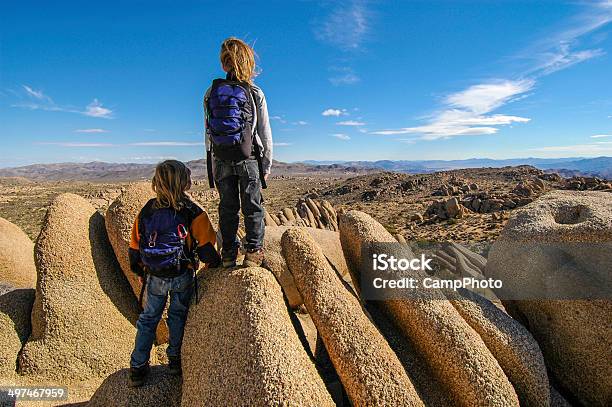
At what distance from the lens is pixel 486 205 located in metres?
28.2

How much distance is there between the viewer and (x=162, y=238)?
11.1 feet

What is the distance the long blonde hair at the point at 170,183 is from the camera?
11.3ft

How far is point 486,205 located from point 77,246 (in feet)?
93.2

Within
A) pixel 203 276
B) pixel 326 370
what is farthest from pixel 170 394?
pixel 326 370

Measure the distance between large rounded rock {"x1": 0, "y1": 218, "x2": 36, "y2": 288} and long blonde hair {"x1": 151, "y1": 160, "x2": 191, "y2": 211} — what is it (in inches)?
184

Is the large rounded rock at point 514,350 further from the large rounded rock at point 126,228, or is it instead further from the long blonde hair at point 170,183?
the large rounded rock at point 126,228

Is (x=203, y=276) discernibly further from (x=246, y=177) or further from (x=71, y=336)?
(x=71, y=336)

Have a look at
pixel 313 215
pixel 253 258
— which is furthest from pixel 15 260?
pixel 313 215

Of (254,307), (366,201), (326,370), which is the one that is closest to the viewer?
(254,307)

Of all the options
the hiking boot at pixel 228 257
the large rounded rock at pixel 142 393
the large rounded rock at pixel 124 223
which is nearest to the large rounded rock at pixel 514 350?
the hiking boot at pixel 228 257

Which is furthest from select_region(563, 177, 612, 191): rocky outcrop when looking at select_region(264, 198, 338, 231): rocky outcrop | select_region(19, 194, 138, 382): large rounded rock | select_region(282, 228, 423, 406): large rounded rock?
select_region(19, 194, 138, 382): large rounded rock

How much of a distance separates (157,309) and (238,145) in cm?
175

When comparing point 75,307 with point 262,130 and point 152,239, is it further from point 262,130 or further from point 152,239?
point 262,130

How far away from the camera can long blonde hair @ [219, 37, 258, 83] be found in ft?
12.4
